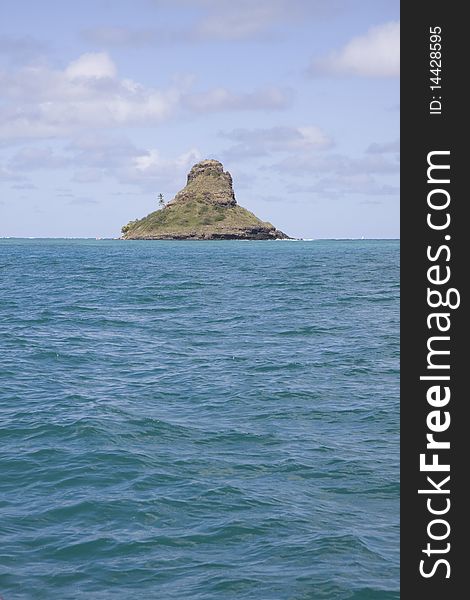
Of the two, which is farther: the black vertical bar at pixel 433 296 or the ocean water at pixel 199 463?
the ocean water at pixel 199 463

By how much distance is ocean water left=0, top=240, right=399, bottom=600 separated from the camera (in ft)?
45.1

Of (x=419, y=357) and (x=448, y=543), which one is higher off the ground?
(x=419, y=357)

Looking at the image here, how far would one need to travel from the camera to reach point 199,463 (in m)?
19.6

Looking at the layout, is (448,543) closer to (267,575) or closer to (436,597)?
(436,597)

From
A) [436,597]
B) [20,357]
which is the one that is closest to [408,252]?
[436,597]

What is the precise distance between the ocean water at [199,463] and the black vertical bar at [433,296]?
5642mm

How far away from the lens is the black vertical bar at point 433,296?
297 inches

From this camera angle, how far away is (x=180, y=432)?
73.9ft

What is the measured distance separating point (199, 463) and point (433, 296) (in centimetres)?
1312

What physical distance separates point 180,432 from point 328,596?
10.2 metres

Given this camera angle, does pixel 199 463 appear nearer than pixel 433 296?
No

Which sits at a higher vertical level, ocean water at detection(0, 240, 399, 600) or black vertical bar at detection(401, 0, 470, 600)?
black vertical bar at detection(401, 0, 470, 600)

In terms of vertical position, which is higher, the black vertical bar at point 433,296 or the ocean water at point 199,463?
the black vertical bar at point 433,296

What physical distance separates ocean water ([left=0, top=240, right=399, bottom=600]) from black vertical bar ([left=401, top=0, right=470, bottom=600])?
5.64 m
